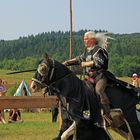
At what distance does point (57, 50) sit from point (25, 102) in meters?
103

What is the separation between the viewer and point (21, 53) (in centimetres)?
12512

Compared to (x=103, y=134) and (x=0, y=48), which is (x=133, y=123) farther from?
(x=0, y=48)

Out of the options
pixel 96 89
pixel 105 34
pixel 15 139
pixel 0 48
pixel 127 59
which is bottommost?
pixel 0 48

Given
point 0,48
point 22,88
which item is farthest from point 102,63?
point 0,48

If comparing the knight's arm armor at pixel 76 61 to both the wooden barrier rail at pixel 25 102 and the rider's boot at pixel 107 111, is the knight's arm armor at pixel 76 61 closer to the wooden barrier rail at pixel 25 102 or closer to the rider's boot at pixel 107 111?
the rider's boot at pixel 107 111

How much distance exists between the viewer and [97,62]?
8945 millimetres

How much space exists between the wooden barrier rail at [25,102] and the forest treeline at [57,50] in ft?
189

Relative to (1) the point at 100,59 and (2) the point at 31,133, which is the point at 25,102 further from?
(1) the point at 100,59

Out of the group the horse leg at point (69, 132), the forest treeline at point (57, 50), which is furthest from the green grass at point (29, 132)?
the forest treeline at point (57, 50)

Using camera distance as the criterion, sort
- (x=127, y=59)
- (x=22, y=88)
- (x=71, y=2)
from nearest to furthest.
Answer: (x=71, y=2)
(x=22, y=88)
(x=127, y=59)

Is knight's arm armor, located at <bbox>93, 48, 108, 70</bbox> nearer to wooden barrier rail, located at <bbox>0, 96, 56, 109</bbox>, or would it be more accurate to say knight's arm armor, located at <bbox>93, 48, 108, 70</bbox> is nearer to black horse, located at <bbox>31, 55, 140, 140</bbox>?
black horse, located at <bbox>31, 55, 140, 140</bbox>

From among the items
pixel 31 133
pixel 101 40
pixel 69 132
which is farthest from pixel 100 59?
pixel 31 133

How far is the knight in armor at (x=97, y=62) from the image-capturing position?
8914 millimetres

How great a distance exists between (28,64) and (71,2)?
2673 inches
